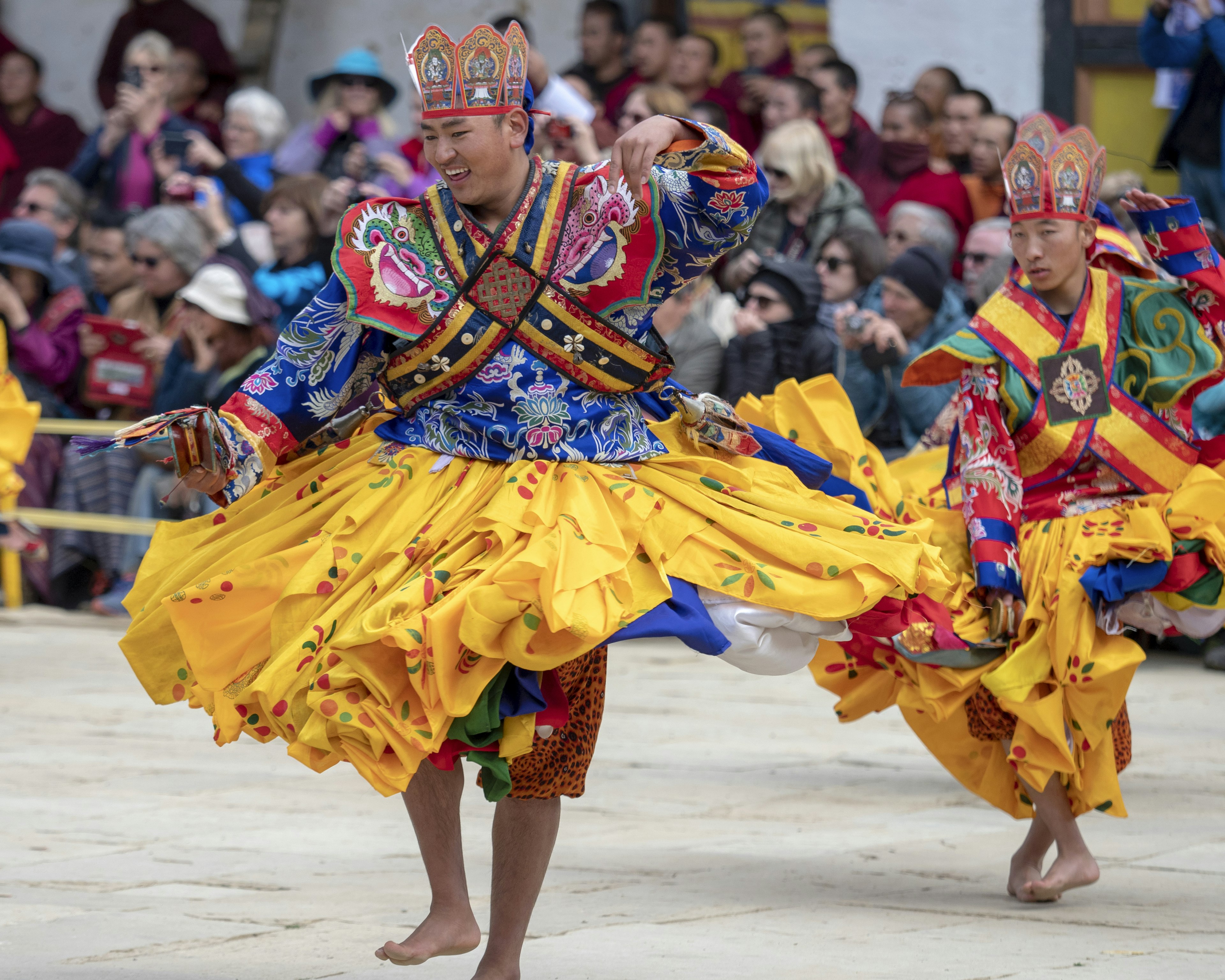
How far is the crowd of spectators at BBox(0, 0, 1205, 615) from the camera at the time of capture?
8.28m

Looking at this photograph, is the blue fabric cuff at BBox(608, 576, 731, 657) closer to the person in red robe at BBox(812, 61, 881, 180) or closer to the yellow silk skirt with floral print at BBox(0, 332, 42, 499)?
the yellow silk skirt with floral print at BBox(0, 332, 42, 499)

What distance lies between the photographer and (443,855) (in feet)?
11.9

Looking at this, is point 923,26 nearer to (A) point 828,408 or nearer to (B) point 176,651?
(A) point 828,408

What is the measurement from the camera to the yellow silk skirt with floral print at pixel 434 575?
3.29 m

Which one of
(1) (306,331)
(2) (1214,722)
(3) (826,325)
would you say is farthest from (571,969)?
(3) (826,325)

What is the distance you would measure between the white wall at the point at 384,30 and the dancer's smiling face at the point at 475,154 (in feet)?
32.5

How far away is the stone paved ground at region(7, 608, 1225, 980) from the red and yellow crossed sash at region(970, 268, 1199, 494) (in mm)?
1061

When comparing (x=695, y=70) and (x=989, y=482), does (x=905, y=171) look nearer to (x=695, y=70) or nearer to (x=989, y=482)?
(x=695, y=70)

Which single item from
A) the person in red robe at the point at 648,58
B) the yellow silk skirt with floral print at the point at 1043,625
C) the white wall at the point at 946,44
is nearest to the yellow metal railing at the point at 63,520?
the person in red robe at the point at 648,58

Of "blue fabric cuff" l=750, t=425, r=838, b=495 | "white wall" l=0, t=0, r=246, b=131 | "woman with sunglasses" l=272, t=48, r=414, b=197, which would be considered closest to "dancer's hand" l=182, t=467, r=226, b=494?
"blue fabric cuff" l=750, t=425, r=838, b=495

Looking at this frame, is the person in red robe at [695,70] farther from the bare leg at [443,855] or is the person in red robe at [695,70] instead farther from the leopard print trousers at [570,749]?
the bare leg at [443,855]

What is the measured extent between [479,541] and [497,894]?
73 cm

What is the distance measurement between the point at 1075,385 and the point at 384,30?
34.1 feet

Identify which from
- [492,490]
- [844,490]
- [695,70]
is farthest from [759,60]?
[492,490]
